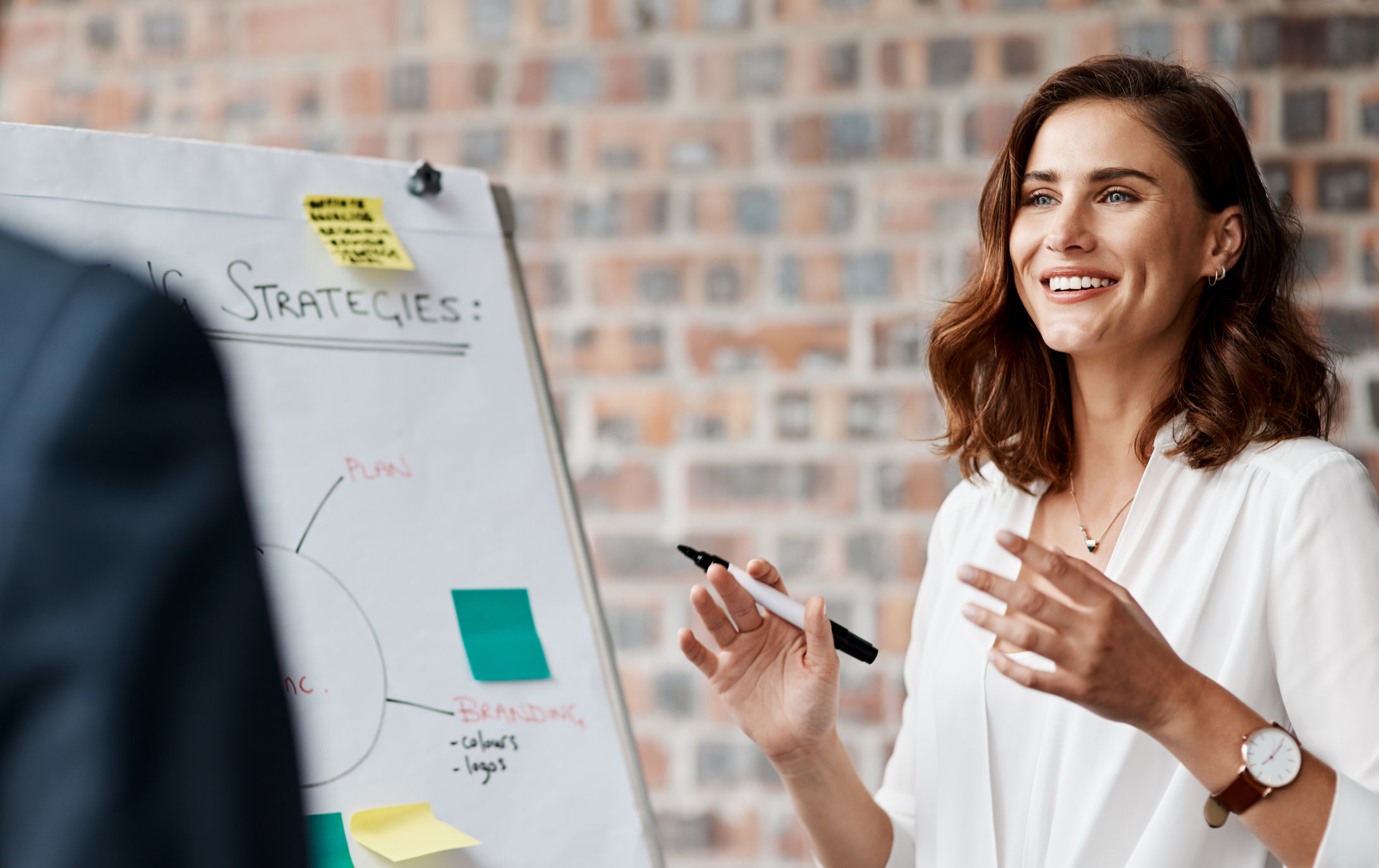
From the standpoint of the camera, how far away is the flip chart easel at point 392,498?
1015mm

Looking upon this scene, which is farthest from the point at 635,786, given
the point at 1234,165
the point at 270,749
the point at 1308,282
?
the point at 1308,282

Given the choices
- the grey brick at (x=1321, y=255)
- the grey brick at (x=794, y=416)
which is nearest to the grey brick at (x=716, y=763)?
the grey brick at (x=794, y=416)

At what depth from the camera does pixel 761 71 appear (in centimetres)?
176

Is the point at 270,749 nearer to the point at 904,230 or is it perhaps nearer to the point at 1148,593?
the point at 1148,593

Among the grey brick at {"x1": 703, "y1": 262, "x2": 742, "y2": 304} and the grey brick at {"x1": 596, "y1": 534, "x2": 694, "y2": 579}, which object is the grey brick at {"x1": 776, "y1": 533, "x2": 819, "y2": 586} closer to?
the grey brick at {"x1": 596, "y1": 534, "x2": 694, "y2": 579}

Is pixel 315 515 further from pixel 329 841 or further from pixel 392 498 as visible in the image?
pixel 329 841

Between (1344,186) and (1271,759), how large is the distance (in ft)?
3.69

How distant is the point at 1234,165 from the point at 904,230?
601 millimetres

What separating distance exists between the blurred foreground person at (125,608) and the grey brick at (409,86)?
156 cm

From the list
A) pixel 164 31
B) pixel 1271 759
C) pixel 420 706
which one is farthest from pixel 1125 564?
pixel 164 31

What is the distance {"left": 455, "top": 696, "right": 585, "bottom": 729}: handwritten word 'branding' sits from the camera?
108 cm

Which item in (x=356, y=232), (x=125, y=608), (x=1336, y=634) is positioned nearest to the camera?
(x=125, y=608)

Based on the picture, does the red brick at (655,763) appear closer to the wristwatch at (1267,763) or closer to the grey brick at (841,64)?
the wristwatch at (1267,763)

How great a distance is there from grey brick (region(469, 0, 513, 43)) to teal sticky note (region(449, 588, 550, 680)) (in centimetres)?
110
